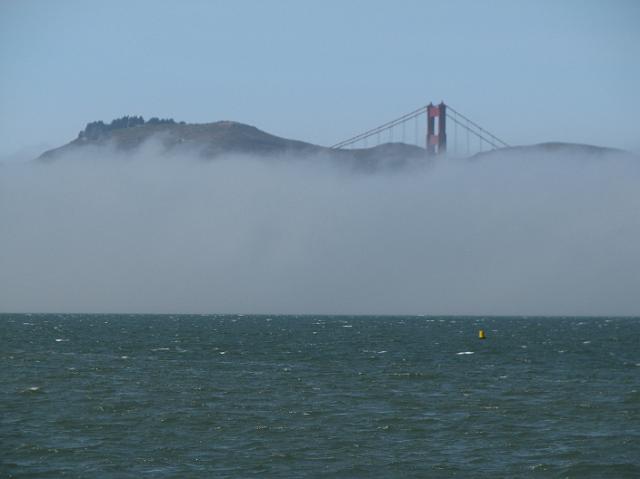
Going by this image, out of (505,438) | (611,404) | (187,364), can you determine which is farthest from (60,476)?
(187,364)

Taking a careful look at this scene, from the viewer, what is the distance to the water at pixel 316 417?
117 ft

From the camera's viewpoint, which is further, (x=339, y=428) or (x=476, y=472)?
(x=339, y=428)

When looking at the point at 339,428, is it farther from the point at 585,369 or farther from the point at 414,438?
the point at 585,369

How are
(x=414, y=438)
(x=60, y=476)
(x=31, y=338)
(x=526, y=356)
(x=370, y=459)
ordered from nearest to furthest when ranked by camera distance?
(x=60, y=476) < (x=370, y=459) < (x=414, y=438) < (x=526, y=356) < (x=31, y=338)

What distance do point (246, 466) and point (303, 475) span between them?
224 cm

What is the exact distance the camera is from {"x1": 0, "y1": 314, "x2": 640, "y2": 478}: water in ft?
117

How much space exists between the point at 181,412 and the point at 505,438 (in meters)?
14.1

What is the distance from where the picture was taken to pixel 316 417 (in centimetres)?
4522

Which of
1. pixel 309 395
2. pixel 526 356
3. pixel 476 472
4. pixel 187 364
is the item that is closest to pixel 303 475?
pixel 476 472

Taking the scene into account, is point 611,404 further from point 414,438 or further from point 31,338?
point 31,338

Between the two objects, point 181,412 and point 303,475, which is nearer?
point 303,475

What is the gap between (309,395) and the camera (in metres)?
53.2

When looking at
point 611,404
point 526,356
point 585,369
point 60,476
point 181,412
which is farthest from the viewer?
point 526,356

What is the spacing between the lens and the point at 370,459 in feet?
120
